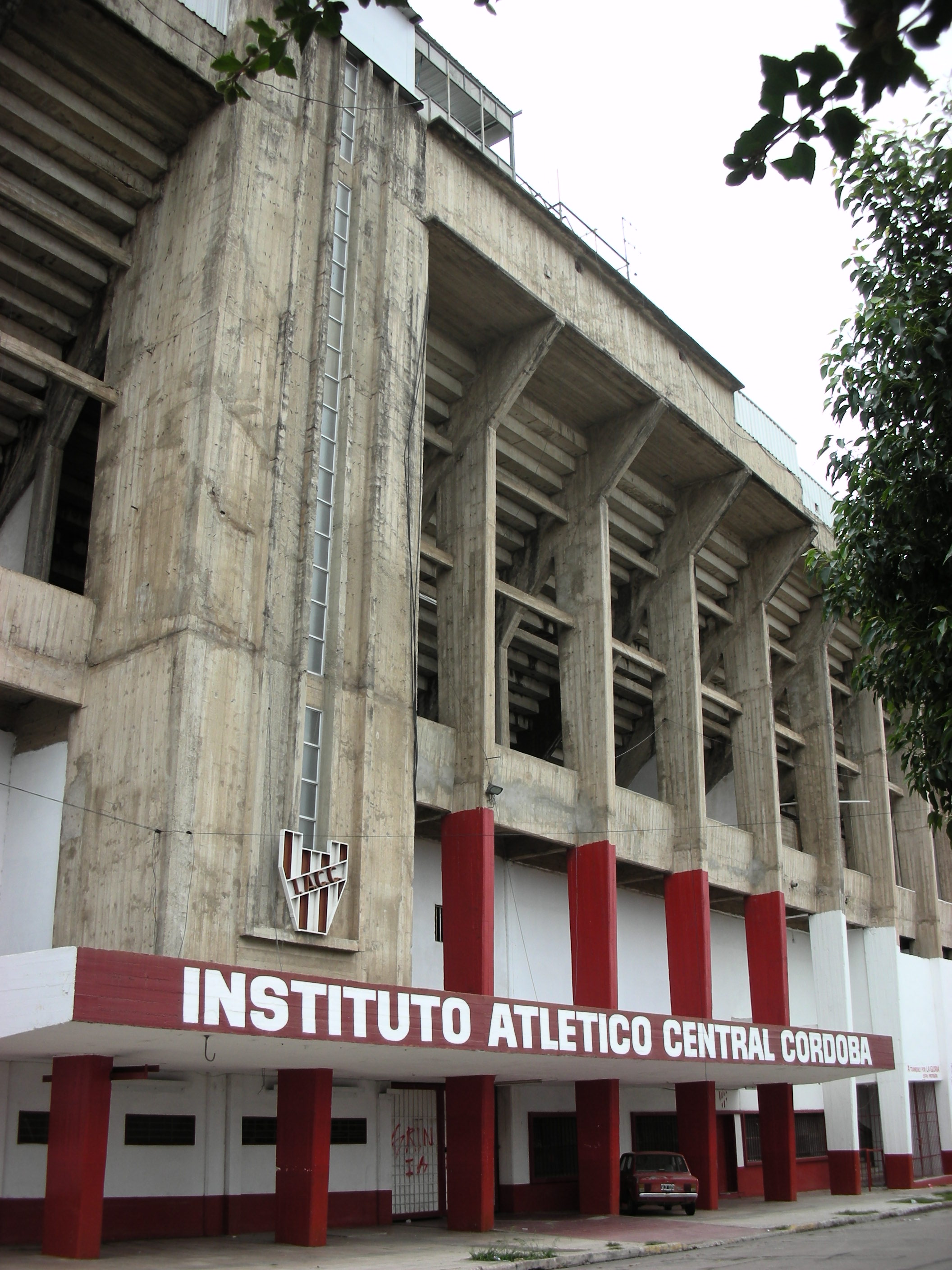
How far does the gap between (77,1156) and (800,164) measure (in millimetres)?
14683

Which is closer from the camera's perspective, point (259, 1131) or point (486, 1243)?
point (486, 1243)

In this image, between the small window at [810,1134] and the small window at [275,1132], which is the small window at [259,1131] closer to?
the small window at [275,1132]

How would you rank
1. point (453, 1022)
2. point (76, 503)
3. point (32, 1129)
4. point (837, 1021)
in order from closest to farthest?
point (32, 1129)
point (453, 1022)
point (76, 503)
point (837, 1021)

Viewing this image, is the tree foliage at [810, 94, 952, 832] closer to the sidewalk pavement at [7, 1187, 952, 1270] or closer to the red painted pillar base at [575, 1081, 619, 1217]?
the sidewalk pavement at [7, 1187, 952, 1270]

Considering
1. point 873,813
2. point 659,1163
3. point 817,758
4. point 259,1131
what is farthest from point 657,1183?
point 873,813

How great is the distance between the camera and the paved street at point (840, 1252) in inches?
614

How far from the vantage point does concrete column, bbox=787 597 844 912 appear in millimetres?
34688

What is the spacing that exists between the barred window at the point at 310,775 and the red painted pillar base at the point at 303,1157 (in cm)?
366

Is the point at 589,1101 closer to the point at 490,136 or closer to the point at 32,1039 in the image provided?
the point at 32,1039

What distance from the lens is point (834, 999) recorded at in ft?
111

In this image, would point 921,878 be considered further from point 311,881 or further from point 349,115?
point 349,115

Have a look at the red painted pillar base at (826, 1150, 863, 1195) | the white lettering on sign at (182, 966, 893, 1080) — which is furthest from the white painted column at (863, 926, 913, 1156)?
the white lettering on sign at (182, 966, 893, 1080)

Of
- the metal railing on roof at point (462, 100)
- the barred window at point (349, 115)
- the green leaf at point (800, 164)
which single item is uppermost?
the metal railing on roof at point (462, 100)

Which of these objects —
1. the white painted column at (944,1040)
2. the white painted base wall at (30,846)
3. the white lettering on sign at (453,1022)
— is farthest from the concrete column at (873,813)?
the white painted base wall at (30,846)
